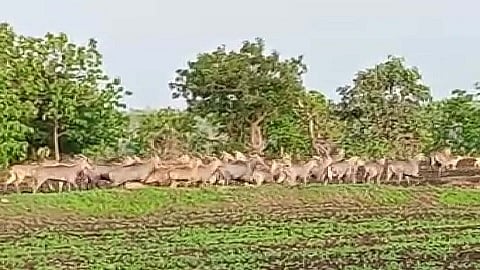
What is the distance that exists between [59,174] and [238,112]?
1543cm

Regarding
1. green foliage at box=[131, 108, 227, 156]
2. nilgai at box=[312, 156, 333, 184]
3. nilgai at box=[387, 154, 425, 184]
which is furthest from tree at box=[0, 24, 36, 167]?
nilgai at box=[387, 154, 425, 184]

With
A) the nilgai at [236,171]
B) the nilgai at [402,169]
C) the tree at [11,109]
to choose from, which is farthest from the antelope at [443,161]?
the tree at [11,109]

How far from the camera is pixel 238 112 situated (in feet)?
133

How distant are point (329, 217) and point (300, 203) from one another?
2729mm

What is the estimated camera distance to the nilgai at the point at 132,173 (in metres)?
26.9

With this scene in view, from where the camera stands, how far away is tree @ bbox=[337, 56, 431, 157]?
3938 centimetres

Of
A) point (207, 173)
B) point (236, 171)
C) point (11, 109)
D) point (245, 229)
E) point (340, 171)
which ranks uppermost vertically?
point (11, 109)

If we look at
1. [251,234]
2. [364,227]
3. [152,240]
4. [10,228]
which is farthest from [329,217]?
[10,228]

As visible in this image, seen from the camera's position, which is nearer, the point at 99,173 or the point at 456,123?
the point at 99,173

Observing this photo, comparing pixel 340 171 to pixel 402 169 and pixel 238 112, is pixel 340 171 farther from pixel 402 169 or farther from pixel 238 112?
→ pixel 238 112

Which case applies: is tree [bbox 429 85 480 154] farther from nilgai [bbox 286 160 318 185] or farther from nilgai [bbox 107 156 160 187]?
nilgai [bbox 107 156 160 187]

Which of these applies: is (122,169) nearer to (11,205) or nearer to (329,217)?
(11,205)

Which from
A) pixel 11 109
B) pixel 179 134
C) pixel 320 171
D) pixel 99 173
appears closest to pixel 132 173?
pixel 99 173

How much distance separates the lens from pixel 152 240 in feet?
58.4
